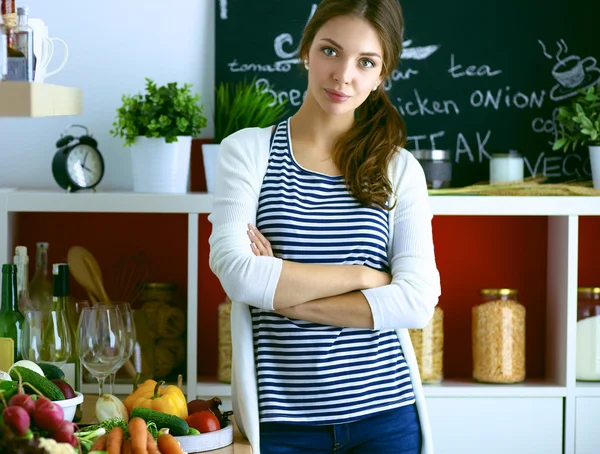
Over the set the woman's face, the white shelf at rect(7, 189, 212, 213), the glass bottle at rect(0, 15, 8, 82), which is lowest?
the white shelf at rect(7, 189, 212, 213)

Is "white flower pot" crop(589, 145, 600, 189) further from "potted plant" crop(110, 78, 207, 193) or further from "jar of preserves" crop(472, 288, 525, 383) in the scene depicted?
"potted plant" crop(110, 78, 207, 193)

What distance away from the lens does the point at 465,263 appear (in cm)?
254

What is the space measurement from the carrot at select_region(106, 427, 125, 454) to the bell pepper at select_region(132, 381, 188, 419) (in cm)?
15

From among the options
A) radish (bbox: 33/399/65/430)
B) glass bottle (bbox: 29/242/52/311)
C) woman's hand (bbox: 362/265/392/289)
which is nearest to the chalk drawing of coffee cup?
woman's hand (bbox: 362/265/392/289)

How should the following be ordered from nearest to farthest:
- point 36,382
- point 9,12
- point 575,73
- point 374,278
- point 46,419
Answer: point 46,419 → point 9,12 → point 36,382 → point 374,278 → point 575,73

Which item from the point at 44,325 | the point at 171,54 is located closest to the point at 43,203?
the point at 44,325

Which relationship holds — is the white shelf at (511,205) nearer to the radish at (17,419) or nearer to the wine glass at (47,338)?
the wine glass at (47,338)

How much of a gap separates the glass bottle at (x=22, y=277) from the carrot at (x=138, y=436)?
704 millimetres

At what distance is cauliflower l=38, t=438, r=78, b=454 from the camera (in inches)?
43.0

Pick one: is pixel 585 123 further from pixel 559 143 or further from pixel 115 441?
pixel 115 441

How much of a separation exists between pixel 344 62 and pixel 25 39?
67 cm

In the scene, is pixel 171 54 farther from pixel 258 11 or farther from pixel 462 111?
pixel 462 111

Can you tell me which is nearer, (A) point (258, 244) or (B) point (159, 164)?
(A) point (258, 244)

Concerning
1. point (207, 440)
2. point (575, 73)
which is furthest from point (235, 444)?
point (575, 73)
